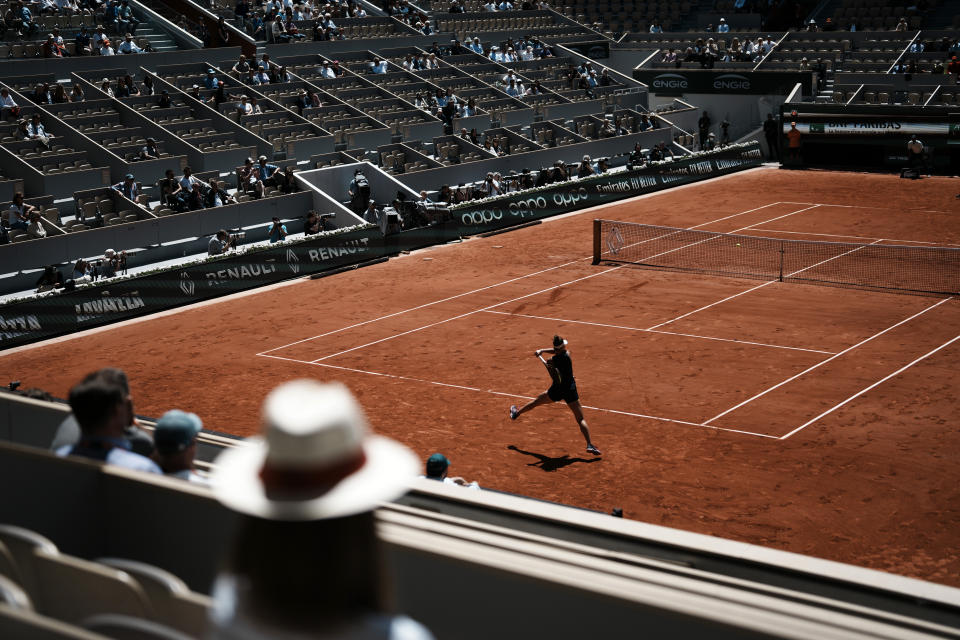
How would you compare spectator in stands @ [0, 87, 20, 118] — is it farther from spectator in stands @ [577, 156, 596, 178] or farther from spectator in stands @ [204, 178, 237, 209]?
spectator in stands @ [577, 156, 596, 178]

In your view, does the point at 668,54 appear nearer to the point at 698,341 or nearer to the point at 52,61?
the point at 52,61

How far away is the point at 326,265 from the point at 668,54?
33.1m

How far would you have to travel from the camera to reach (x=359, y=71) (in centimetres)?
4684

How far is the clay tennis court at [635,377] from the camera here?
14.0 m

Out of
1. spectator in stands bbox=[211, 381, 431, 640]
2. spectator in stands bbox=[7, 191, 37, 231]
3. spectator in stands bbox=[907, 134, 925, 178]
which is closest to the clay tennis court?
spectator in stands bbox=[7, 191, 37, 231]

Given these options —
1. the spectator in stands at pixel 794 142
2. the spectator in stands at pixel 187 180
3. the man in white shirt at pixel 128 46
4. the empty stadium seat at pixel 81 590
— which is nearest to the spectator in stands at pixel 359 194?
the spectator in stands at pixel 187 180

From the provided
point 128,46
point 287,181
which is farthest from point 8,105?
point 287,181

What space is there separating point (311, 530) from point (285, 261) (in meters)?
26.4

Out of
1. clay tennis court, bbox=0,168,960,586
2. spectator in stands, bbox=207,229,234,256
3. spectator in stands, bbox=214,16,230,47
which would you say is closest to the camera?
clay tennis court, bbox=0,168,960,586

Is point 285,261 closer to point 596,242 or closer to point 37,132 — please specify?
point 596,242

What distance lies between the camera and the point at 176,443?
257 inches

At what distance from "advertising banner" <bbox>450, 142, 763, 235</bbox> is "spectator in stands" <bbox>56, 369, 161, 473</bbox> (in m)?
27.4

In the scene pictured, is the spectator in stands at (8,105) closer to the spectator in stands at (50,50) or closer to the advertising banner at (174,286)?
the spectator in stands at (50,50)

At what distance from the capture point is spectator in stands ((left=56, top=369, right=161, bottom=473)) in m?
6.11
